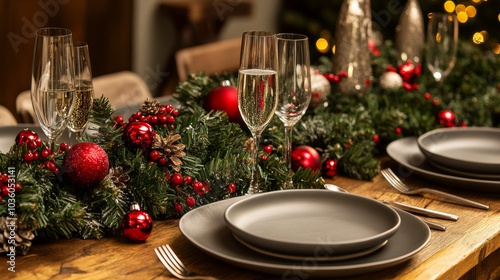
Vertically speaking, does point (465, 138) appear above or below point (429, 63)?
below

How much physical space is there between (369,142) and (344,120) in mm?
70

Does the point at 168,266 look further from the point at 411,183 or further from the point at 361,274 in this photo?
the point at 411,183

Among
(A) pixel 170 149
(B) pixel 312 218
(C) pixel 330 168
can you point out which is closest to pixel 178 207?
(A) pixel 170 149

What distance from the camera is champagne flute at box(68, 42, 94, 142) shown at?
36.3 inches

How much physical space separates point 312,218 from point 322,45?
341cm

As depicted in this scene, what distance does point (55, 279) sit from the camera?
728mm

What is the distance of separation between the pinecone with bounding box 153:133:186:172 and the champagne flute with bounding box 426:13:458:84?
89cm

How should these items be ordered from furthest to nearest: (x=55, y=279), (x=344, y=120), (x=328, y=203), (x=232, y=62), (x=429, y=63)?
(x=232, y=62) < (x=429, y=63) < (x=344, y=120) < (x=328, y=203) < (x=55, y=279)

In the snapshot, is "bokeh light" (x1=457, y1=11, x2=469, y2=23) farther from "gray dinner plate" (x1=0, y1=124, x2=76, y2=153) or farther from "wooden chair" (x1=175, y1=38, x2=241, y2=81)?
"gray dinner plate" (x1=0, y1=124, x2=76, y2=153)

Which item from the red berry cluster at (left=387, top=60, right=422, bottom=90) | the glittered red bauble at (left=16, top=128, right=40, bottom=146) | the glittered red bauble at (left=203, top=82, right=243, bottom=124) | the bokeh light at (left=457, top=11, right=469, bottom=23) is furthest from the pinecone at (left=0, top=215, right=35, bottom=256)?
the bokeh light at (left=457, top=11, right=469, bottom=23)

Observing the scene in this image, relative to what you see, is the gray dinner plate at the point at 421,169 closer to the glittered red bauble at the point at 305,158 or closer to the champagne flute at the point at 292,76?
the glittered red bauble at the point at 305,158

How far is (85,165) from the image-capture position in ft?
2.72

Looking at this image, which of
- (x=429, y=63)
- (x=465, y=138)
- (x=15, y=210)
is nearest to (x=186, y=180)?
(x=15, y=210)

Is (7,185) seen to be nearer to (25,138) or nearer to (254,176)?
(25,138)
